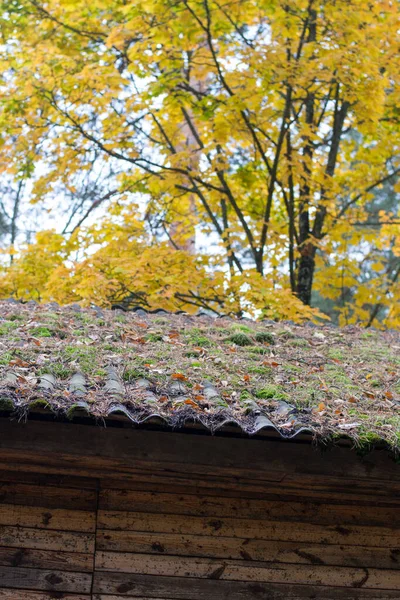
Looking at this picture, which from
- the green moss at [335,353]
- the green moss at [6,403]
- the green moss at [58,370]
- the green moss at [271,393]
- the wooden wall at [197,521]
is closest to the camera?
the green moss at [6,403]

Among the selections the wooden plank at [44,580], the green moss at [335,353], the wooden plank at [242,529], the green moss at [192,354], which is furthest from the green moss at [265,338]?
the wooden plank at [44,580]

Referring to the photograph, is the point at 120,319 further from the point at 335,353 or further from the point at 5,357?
the point at 5,357

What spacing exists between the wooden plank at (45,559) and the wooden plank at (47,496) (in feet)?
0.87

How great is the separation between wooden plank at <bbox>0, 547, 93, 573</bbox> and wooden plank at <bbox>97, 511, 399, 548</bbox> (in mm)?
158

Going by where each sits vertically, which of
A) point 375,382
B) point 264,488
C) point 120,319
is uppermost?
point 120,319

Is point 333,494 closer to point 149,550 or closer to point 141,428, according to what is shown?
point 149,550

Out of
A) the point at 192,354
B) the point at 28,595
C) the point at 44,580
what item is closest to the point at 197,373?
the point at 192,354

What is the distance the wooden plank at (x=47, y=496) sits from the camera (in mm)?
4824

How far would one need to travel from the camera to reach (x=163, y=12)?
11.7 metres

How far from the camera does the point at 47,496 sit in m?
4.86

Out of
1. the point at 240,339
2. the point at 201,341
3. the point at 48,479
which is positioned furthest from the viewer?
the point at 240,339

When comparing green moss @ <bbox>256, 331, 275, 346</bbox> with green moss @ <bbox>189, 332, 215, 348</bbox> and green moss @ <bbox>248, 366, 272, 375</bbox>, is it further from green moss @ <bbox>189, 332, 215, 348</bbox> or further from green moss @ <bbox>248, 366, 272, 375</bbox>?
green moss @ <bbox>248, 366, 272, 375</bbox>

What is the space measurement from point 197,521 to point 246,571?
16.6 inches

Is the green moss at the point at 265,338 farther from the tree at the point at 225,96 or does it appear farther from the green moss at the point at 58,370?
the tree at the point at 225,96
